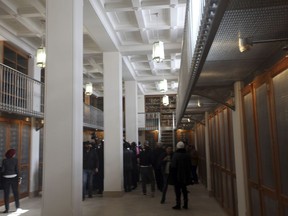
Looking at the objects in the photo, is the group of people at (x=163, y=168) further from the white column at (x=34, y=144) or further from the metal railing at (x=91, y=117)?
the metal railing at (x=91, y=117)

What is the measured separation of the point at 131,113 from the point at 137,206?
7328 millimetres

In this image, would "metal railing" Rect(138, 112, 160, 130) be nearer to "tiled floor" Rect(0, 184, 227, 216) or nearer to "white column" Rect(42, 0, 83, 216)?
"tiled floor" Rect(0, 184, 227, 216)

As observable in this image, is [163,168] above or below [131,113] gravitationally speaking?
below

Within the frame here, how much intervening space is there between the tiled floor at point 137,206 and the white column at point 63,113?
2.63m

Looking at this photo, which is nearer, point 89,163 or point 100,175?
point 89,163

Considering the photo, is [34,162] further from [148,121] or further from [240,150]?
[148,121]

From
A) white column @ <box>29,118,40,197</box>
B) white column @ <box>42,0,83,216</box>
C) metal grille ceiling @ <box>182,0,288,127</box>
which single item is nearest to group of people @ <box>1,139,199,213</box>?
white column @ <box>29,118,40,197</box>

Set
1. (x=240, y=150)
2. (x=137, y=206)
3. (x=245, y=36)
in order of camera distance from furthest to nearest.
A: 1. (x=137, y=206)
2. (x=240, y=150)
3. (x=245, y=36)

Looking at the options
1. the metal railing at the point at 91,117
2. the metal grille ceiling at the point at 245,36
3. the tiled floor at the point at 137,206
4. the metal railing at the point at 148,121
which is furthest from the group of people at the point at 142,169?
the metal railing at the point at 148,121

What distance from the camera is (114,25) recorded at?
9.80m

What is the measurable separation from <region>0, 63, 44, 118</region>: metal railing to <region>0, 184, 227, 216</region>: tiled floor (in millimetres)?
2696

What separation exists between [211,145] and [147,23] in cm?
409

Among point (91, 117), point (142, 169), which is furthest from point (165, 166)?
point (91, 117)

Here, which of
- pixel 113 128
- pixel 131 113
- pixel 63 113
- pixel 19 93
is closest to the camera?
pixel 63 113
